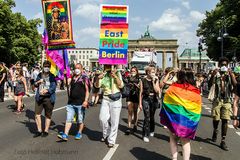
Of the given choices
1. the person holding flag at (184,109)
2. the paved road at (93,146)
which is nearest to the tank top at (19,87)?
the paved road at (93,146)

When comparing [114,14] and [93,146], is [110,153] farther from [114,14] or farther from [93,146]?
[114,14]

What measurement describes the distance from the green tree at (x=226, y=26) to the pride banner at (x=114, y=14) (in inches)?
1270

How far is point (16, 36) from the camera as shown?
5219 centimetres

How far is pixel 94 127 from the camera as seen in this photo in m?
10.0

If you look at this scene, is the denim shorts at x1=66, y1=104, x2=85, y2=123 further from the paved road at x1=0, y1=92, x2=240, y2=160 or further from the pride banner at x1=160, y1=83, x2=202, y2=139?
the pride banner at x1=160, y1=83, x2=202, y2=139

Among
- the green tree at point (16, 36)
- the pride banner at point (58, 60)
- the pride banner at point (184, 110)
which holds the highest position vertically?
the green tree at point (16, 36)

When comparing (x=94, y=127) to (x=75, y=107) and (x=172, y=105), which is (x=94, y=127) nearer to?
(x=75, y=107)

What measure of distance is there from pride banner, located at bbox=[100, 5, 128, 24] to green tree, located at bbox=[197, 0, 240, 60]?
32.3 m

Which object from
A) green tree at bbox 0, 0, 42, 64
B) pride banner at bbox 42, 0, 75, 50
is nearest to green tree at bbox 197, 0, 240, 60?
green tree at bbox 0, 0, 42, 64

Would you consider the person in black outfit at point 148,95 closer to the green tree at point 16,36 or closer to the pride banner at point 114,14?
the pride banner at point 114,14

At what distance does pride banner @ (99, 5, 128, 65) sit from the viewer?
7852 mm

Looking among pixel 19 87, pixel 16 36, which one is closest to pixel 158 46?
pixel 16 36

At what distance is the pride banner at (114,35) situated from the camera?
25.8 ft

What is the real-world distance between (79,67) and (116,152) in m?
2.24
